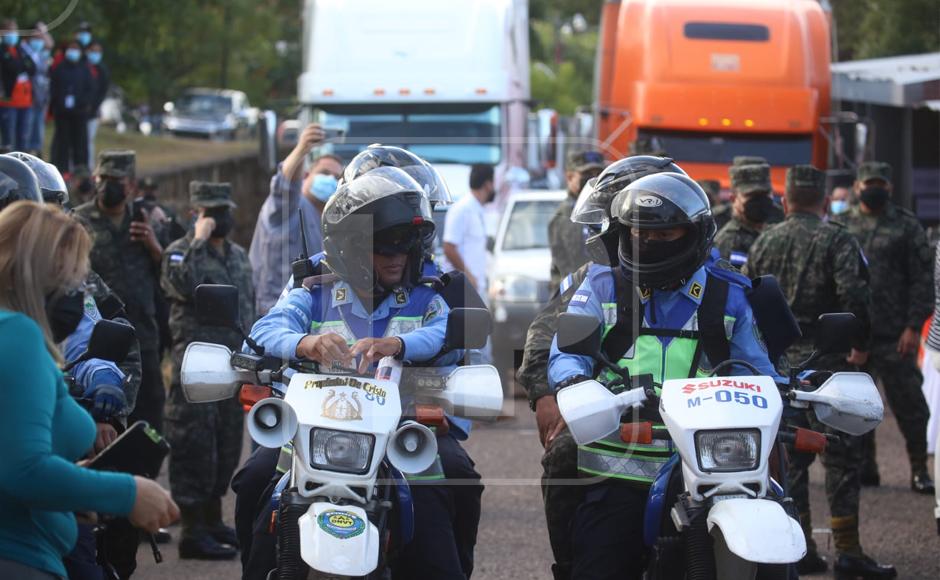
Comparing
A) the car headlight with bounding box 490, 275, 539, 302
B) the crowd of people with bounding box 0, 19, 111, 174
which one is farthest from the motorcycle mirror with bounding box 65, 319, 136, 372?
the crowd of people with bounding box 0, 19, 111, 174

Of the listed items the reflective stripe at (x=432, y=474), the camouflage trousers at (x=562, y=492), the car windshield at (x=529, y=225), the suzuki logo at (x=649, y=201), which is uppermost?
the suzuki logo at (x=649, y=201)

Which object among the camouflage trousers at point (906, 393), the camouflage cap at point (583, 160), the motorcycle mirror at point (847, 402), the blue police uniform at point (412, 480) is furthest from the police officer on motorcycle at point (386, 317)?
the camouflage trousers at point (906, 393)

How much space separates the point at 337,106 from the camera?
16422 mm

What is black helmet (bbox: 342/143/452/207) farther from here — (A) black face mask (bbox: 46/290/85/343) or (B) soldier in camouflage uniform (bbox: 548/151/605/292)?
(B) soldier in camouflage uniform (bbox: 548/151/605/292)

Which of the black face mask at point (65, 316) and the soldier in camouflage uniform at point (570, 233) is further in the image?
the soldier in camouflage uniform at point (570, 233)

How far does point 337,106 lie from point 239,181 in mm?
13021

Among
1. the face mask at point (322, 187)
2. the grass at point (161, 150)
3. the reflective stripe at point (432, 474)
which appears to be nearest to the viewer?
the reflective stripe at point (432, 474)

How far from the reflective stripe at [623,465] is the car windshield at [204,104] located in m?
41.5

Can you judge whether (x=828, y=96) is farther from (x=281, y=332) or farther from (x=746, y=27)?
(x=281, y=332)

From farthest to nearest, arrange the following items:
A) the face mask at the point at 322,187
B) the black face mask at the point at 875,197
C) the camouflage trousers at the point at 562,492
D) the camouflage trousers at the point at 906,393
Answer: the black face mask at the point at 875,197 < the camouflage trousers at the point at 906,393 < the face mask at the point at 322,187 < the camouflage trousers at the point at 562,492

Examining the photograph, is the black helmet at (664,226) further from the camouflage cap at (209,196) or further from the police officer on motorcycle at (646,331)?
the camouflage cap at (209,196)

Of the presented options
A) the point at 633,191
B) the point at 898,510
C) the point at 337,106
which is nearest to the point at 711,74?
the point at 337,106

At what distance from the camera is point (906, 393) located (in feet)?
32.5

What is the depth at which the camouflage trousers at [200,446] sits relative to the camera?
8328 mm
